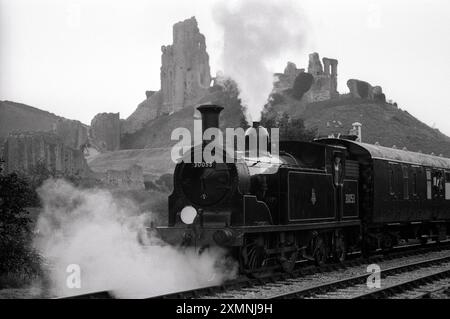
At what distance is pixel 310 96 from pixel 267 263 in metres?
108

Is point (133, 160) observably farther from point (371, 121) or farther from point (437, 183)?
point (437, 183)

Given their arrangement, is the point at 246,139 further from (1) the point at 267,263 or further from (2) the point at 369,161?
(2) the point at 369,161

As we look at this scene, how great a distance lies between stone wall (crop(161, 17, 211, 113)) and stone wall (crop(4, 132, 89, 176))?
63.2 metres

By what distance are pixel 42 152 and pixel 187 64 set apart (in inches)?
2610

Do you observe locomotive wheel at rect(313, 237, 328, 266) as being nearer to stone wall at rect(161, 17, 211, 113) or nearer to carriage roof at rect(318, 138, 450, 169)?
carriage roof at rect(318, 138, 450, 169)

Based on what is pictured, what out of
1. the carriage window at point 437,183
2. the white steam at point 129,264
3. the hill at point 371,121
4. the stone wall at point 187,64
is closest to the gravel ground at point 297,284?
the white steam at point 129,264

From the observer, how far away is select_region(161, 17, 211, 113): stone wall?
132 m

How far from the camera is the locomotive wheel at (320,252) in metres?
14.7

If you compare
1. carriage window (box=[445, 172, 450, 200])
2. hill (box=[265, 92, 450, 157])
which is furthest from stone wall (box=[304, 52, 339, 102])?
carriage window (box=[445, 172, 450, 200])

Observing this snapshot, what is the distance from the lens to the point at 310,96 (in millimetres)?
119375

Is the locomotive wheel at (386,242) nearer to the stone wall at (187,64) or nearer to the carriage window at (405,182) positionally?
the carriage window at (405,182)

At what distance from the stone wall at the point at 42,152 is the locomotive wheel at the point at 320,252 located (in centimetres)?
5410

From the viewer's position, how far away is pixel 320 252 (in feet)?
49.2

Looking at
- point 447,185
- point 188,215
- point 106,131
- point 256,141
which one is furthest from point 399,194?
point 106,131
